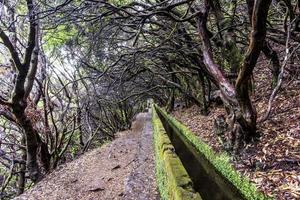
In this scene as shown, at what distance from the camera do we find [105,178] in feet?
28.2

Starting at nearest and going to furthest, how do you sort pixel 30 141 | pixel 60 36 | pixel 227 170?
pixel 227 170, pixel 30 141, pixel 60 36

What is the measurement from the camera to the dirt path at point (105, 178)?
6.89 metres

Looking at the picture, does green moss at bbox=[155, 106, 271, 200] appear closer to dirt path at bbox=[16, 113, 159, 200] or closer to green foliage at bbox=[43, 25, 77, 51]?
dirt path at bbox=[16, 113, 159, 200]

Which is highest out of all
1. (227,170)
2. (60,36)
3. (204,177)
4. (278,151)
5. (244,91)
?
(60,36)

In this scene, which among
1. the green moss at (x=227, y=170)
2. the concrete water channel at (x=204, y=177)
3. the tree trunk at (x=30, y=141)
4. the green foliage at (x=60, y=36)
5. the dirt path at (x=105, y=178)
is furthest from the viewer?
the green foliage at (x=60, y=36)

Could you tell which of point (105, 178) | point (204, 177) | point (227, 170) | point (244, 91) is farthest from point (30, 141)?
point (244, 91)

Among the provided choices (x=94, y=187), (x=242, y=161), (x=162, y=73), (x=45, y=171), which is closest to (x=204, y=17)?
(x=242, y=161)

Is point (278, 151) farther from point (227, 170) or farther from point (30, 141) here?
point (30, 141)

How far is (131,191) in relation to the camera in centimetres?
648

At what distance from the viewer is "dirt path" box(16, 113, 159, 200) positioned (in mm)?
6890

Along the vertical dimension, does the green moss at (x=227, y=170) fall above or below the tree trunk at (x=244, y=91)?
below

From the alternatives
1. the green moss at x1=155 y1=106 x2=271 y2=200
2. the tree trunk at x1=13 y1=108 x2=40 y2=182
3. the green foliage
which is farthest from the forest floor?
the green foliage

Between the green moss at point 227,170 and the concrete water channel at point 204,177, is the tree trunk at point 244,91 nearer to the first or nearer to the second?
the green moss at point 227,170

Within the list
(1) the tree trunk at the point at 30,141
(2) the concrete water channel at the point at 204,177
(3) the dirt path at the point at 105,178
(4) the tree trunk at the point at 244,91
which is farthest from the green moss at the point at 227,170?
(1) the tree trunk at the point at 30,141
